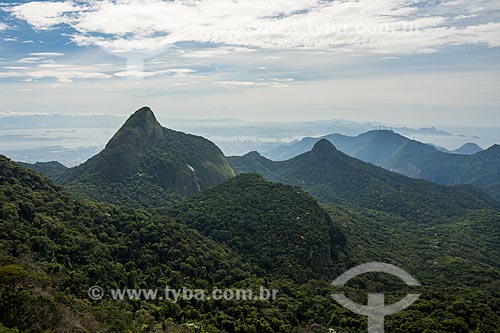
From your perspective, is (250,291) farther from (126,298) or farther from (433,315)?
(433,315)

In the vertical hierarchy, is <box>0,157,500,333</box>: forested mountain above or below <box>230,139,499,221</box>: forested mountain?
above

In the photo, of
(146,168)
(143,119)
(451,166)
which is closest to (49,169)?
(143,119)

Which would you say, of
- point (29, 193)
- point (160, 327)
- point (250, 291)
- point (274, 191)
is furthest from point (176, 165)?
point (160, 327)

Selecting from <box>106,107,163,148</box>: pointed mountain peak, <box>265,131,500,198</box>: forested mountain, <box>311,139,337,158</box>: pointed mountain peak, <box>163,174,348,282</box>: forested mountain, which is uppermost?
<box>106,107,163,148</box>: pointed mountain peak

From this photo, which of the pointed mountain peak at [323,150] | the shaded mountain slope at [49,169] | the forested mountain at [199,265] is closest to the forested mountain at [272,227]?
the forested mountain at [199,265]

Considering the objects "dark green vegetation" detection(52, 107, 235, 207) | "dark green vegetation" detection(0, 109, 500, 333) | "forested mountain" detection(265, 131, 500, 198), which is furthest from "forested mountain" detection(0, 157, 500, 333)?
"forested mountain" detection(265, 131, 500, 198)

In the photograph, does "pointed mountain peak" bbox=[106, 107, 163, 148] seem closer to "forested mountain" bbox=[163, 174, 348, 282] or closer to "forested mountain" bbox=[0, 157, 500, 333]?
"forested mountain" bbox=[163, 174, 348, 282]

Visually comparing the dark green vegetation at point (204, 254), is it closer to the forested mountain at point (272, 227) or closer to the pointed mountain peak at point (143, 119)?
the forested mountain at point (272, 227)

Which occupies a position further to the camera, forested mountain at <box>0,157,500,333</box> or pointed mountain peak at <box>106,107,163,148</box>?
pointed mountain peak at <box>106,107,163,148</box>
